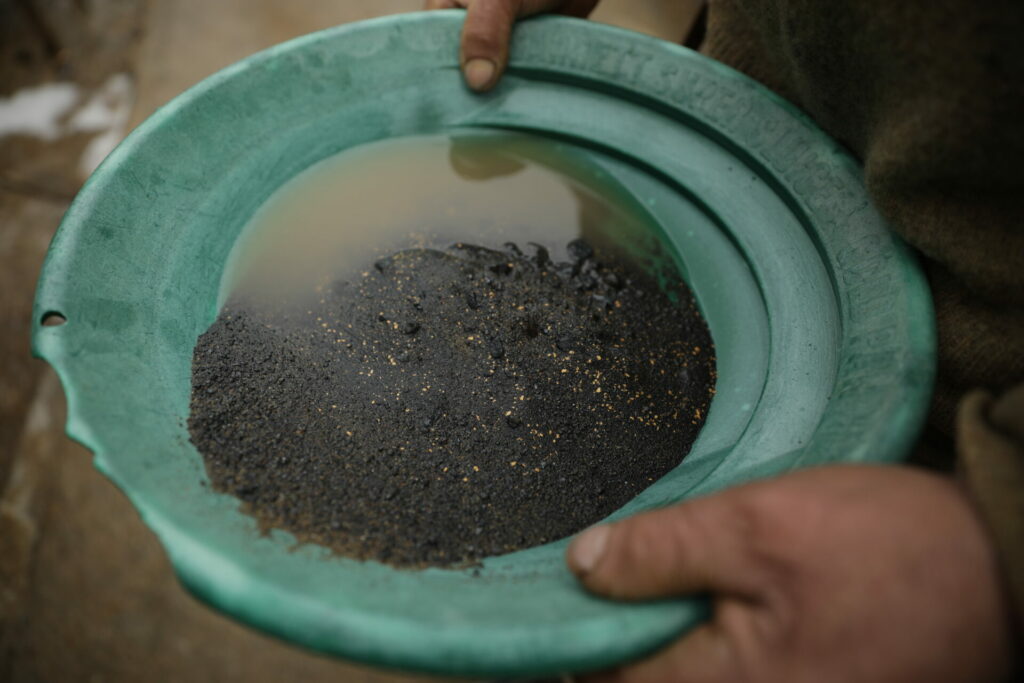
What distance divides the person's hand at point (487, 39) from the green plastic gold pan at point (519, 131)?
2 centimetres

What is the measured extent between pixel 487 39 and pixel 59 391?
1.22 metres

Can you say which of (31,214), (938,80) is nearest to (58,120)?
(31,214)

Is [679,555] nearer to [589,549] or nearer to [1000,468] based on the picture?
[589,549]

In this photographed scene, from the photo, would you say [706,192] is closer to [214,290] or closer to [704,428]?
[704,428]

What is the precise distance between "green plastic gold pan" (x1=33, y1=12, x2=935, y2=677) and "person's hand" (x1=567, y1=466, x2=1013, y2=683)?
0.03 m

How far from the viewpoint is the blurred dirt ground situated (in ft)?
3.89

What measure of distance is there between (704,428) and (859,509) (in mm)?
228

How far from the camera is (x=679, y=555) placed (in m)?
0.46

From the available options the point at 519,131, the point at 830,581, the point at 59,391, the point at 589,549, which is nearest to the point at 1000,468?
the point at 830,581

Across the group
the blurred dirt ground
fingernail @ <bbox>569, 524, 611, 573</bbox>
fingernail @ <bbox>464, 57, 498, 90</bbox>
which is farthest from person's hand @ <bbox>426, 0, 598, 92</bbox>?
the blurred dirt ground

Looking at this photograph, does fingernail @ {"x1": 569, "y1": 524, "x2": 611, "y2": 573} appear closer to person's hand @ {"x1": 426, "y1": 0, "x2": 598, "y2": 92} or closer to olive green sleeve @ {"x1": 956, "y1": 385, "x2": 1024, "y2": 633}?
olive green sleeve @ {"x1": 956, "y1": 385, "x2": 1024, "y2": 633}

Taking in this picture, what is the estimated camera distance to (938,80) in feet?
1.75

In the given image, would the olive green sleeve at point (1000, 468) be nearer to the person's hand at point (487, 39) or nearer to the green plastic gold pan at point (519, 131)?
the green plastic gold pan at point (519, 131)

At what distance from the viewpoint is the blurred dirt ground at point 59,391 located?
1185 mm
